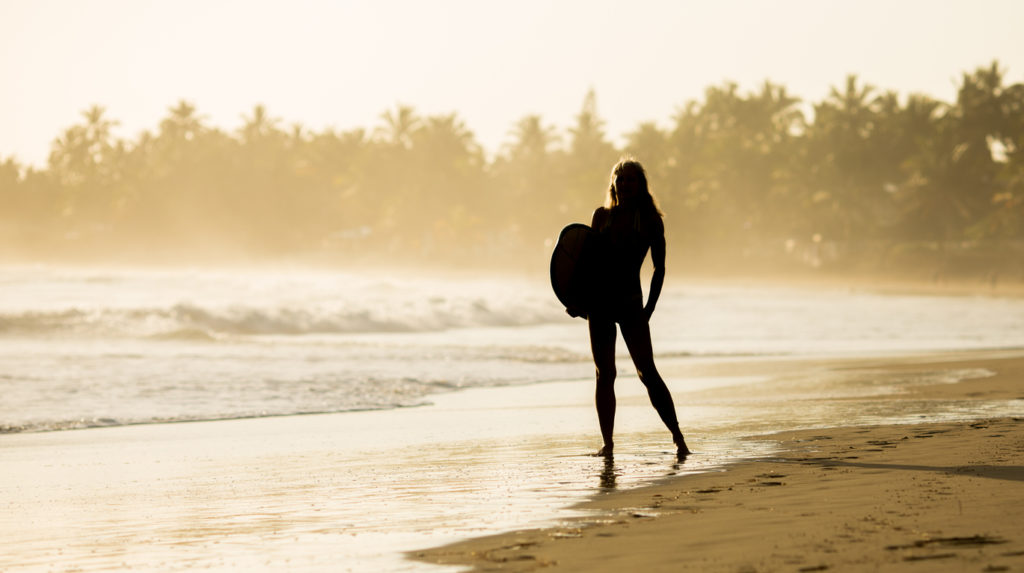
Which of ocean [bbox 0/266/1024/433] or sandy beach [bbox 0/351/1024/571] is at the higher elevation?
ocean [bbox 0/266/1024/433]

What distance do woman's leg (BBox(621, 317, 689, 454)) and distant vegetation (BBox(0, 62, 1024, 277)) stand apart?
200ft

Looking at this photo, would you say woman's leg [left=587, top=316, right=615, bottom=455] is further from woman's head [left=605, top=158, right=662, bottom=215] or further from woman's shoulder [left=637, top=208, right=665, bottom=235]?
woman's head [left=605, top=158, right=662, bottom=215]

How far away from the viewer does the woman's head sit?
20.0ft

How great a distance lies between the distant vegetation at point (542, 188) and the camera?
67.1m

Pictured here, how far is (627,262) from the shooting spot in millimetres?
6133

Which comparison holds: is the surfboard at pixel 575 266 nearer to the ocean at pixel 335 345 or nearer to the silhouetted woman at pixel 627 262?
the silhouetted woman at pixel 627 262

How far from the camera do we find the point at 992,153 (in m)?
67.4

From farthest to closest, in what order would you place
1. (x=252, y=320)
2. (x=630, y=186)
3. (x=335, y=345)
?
1. (x=252, y=320)
2. (x=335, y=345)
3. (x=630, y=186)

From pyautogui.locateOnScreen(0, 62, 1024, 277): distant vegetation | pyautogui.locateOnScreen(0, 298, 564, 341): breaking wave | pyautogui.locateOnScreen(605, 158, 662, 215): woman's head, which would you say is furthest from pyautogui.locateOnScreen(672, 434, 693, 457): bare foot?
pyautogui.locateOnScreen(0, 62, 1024, 277): distant vegetation

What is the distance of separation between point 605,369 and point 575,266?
0.63m

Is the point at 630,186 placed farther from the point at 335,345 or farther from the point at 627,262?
the point at 335,345

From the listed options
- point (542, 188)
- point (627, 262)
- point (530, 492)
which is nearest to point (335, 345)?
point (627, 262)

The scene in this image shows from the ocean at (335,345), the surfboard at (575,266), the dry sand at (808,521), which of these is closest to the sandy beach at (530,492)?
the dry sand at (808,521)

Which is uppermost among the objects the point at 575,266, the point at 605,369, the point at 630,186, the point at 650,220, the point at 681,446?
the point at 630,186
